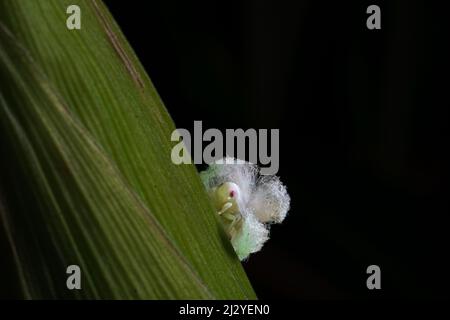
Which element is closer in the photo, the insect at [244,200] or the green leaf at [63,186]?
the green leaf at [63,186]

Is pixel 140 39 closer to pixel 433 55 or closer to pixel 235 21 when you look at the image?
pixel 235 21

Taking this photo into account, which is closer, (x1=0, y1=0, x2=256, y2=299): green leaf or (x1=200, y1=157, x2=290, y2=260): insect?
(x1=0, y1=0, x2=256, y2=299): green leaf

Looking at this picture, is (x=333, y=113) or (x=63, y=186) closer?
(x=63, y=186)

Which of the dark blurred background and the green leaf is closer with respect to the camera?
the green leaf

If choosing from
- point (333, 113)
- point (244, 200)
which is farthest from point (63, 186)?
point (333, 113)

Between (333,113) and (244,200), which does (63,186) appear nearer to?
(244,200)

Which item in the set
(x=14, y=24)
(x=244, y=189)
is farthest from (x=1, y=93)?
(x=244, y=189)

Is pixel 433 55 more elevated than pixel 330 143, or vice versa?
pixel 433 55

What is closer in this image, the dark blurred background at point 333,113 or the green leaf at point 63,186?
the green leaf at point 63,186
